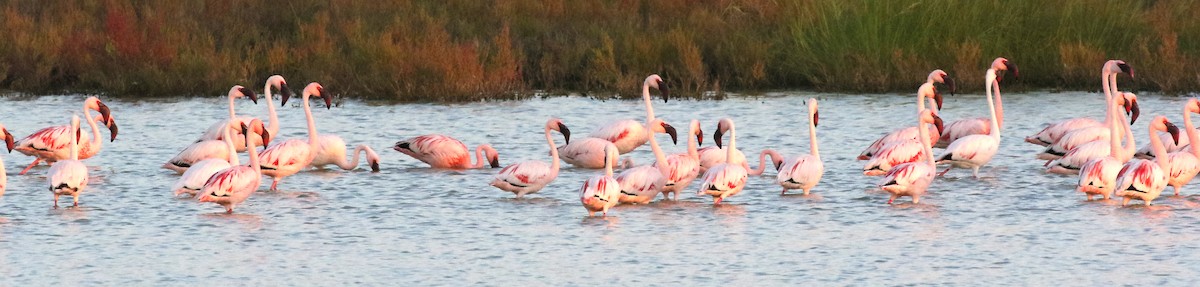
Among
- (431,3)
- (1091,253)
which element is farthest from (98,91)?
(1091,253)

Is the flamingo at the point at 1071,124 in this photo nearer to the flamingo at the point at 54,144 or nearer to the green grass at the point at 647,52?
the green grass at the point at 647,52

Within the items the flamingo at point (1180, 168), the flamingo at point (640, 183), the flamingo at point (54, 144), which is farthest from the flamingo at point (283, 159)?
the flamingo at point (1180, 168)

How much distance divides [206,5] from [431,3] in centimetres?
278

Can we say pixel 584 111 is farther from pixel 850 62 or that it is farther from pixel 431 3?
pixel 431 3

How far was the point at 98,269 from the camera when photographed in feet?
26.3

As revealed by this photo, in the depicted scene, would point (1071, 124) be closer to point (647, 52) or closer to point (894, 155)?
point (894, 155)

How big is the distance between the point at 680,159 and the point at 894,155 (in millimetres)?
1553

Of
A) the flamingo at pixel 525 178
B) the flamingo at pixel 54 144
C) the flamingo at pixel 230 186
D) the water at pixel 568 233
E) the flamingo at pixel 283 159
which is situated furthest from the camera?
the flamingo at pixel 54 144

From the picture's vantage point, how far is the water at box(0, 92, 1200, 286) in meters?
7.85

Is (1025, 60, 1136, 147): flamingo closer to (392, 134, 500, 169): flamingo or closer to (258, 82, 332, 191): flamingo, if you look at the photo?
(392, 134, 500, 169): flamingo

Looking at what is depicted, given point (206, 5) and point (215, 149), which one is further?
point (206, 5)

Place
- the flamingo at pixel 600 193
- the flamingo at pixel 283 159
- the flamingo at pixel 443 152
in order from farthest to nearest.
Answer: the flamingo at pixel 443 152, the flamingo at pixel 283 159, the flamingo at pixel 600 193

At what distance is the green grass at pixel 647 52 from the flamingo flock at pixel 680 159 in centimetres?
399

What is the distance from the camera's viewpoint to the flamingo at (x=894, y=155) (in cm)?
1102
